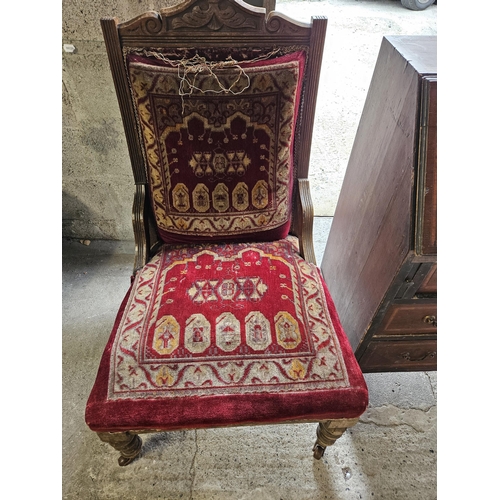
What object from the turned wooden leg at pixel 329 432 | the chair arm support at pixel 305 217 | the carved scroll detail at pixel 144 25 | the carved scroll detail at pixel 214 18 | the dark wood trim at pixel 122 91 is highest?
the carved scroll detail at pixel 214 18

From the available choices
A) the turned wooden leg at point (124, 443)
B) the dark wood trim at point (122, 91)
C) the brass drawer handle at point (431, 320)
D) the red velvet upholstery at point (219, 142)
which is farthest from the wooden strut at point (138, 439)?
the dark wood trim at point (122, 91)

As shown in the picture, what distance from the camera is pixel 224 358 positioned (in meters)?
1.01

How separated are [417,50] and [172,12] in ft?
2.26

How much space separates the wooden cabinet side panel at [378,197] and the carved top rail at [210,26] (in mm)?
322

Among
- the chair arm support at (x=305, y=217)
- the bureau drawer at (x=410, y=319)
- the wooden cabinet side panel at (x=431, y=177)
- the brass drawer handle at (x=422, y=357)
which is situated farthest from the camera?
the brass drawer handle at (x=422, y=357)

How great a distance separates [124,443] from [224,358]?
0.44m

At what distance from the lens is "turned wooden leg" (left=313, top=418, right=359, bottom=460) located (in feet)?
3.57

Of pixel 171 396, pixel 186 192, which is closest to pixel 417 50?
pixel 186 192

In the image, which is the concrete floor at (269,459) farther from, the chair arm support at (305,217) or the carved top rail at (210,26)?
the carved top rail at (210,26)

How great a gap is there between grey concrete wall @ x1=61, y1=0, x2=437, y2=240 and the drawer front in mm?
1180

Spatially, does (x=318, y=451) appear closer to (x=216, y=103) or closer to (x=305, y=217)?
(x=305, y=217)

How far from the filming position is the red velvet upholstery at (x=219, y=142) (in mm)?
999

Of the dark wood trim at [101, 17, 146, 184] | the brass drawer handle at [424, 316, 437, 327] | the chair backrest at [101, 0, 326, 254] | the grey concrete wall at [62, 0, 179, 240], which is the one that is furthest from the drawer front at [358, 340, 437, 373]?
the grey concrete wall at [62, 0, 179, 240]

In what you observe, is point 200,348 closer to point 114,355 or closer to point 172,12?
point 114,355
